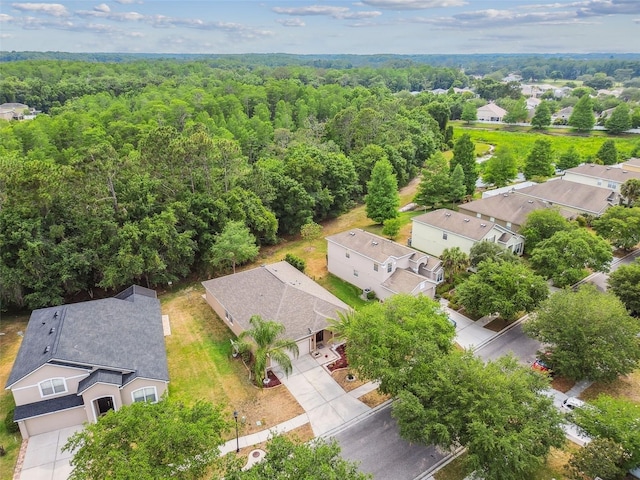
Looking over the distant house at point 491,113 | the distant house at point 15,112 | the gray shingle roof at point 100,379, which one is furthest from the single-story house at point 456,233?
the distant house at point 15,112

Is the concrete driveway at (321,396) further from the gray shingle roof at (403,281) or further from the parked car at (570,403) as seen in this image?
the parked car at (570,403)

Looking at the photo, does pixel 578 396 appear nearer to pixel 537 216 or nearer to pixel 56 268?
pixel 537 216

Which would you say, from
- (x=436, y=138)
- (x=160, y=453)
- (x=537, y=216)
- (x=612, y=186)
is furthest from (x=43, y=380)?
(x=436, y=138)

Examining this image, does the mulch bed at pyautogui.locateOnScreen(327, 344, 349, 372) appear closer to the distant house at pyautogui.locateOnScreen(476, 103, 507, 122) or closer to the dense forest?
the dense forest

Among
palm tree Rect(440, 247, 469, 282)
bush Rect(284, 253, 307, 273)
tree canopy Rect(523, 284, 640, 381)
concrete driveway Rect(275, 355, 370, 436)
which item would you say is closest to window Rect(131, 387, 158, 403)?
concrete driveway Rect(275, 355, 370, 436)

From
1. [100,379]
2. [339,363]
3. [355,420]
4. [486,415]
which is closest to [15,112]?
[100,379]

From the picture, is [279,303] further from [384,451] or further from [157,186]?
[157,186]
